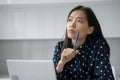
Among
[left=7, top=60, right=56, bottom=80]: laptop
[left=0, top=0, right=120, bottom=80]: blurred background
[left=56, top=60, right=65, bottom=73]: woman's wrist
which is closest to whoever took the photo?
[left=7, top=60, right=56, bottom=80]: laptop

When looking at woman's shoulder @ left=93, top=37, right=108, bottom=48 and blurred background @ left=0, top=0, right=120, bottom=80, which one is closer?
woman's shoulder @ left=93, top=37, right=108, bottom=48

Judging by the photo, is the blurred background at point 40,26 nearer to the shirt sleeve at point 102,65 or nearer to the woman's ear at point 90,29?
the woman's ear at point 90,29

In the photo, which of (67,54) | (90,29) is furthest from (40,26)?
(67,54)

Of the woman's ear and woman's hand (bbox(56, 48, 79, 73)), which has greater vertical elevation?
the woman's ear

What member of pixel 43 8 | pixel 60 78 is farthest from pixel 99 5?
pixel 60 78

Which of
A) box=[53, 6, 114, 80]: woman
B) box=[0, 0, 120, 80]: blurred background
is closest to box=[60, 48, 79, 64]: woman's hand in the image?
box=[53, 6, 114, 80]: woman

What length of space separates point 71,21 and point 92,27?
0.38 ft

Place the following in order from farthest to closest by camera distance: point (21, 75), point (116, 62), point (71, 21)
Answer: point (116, 62), point (71, 21), point (21, 75)

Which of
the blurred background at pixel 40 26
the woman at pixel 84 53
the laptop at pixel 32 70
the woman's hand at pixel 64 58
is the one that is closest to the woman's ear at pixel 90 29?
the woman at pixel 84 53

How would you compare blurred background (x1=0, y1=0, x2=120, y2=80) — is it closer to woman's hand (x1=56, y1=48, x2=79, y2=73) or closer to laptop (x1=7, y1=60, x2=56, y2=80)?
woman's hand (x1=56, y1=48, x2=79, y2=73)

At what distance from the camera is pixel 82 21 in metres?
1.02

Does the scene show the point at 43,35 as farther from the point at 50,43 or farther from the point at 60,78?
the point at 60,78

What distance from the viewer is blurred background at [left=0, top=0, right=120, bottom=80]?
6.61ft

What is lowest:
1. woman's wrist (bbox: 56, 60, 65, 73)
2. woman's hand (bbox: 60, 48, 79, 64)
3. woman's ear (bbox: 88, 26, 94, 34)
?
woman's wrist (bbox: 56, 60, 65, 73)
